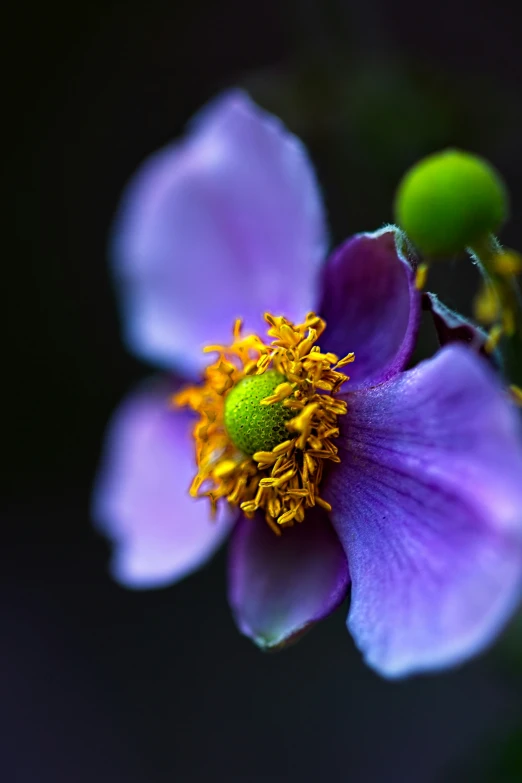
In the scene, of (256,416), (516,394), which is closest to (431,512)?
(516,394)

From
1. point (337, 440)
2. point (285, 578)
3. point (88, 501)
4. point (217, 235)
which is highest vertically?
point (217, 235)

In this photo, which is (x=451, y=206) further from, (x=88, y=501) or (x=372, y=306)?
(x=88, y=501)

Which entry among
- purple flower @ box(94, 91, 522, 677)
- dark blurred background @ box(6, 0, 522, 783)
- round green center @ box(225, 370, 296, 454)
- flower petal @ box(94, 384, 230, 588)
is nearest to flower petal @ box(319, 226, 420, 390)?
purple flower @ box(94, 91, 522, 677)

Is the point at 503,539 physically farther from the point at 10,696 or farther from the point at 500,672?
the point at 10,696

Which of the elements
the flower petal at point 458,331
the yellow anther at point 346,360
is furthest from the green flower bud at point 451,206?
the yellow anther at point 346,360

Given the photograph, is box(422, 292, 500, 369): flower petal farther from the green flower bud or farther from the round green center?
the round green center

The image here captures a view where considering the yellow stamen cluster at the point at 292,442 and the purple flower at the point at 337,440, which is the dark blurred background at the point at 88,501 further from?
the yellow stamen cluster at the point at 292,442

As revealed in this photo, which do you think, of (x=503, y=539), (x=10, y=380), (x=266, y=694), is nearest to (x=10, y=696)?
(x=266, y=694)
